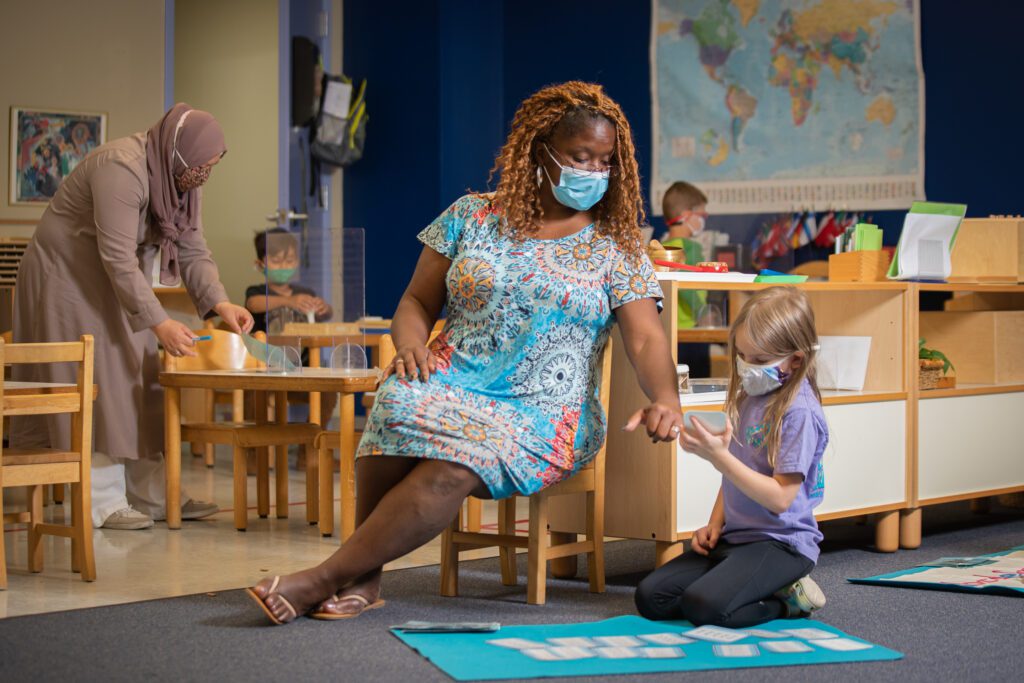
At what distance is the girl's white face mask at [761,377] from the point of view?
2.96 metres

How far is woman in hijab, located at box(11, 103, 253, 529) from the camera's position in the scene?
14.4ft

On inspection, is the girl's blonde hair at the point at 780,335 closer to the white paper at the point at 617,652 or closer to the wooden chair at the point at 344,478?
the white paper at the point at 617,652

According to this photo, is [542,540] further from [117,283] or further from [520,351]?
[117,283]

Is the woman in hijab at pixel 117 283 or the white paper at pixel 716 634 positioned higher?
the woman in hijab at pixel 117 283

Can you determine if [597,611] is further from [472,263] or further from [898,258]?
[898,258]

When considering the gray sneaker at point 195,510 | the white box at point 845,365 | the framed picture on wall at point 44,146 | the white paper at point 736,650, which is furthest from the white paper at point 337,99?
the white paper at point 736,650

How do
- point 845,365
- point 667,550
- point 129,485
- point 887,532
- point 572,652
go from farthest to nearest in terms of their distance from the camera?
point 129,485
point 845,365
point 887,532
point 667,550
point 572,652

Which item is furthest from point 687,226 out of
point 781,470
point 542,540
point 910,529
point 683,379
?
point 781,470

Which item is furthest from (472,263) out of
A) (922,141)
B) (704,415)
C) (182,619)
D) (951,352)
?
(922,141)

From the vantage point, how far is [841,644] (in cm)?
276

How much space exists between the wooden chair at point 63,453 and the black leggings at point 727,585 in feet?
5.16

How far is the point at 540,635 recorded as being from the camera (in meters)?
2.84

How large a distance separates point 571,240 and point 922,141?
14.8ft

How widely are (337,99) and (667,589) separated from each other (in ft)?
19.8
